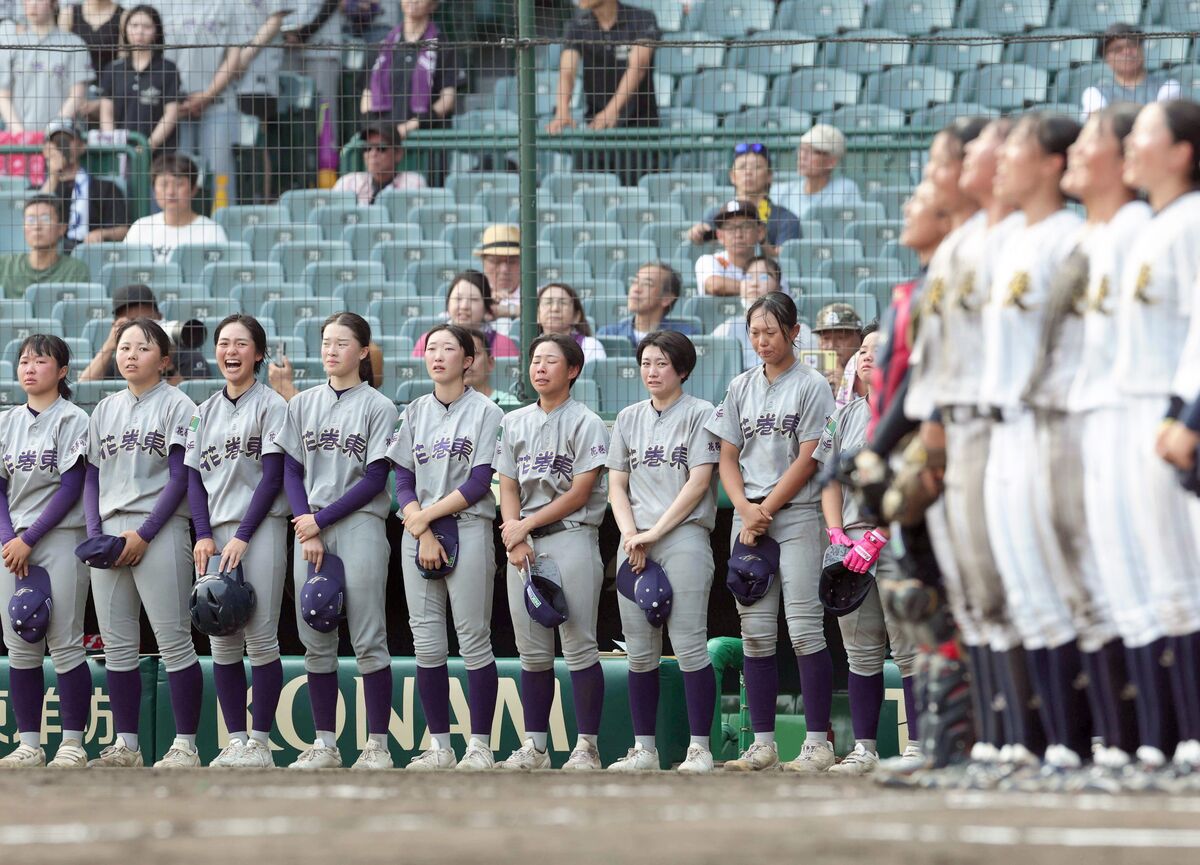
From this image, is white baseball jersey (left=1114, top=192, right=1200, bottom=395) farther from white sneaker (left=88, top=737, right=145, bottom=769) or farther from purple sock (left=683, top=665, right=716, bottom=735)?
white sneaker (left=88, top=737, right=145, bottom=769)

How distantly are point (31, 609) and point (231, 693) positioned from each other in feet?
3.08

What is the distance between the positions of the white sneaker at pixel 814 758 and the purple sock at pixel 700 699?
0.38 m

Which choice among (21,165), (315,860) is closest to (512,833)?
(315,860)

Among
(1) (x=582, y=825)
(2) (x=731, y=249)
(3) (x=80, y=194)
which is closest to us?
(1) (x=582, y=825)

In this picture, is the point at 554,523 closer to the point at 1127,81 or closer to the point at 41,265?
the point at 41,265

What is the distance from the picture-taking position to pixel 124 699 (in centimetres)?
766

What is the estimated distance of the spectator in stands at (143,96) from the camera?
30.4 ft

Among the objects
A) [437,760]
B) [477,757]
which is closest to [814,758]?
[477,757]

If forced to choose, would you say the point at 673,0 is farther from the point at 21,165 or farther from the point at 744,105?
the point at 21,165

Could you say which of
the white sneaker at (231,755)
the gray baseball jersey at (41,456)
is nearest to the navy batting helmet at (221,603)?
the white sneaker at (231,755)

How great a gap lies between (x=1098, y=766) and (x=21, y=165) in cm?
788

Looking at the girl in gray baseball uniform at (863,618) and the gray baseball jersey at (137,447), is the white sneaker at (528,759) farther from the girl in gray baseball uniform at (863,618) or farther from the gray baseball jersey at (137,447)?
the gray baseball jersey at (137,447)

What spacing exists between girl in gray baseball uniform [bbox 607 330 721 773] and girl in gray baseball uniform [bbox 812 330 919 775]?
521mm

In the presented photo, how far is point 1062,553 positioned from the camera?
4523 millimetres
